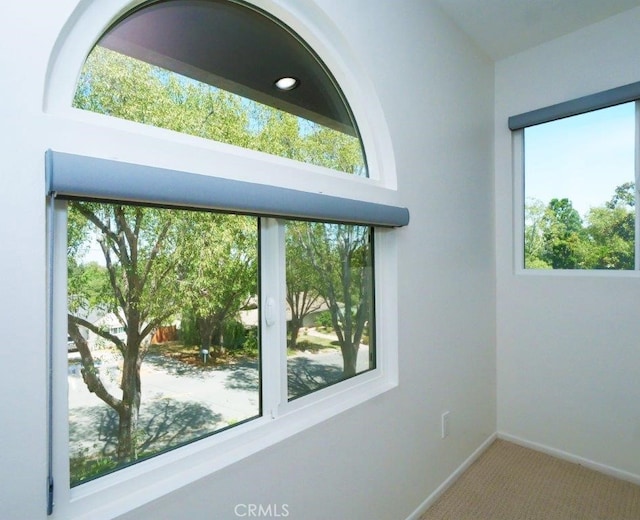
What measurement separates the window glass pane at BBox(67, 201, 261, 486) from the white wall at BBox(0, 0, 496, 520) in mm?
163

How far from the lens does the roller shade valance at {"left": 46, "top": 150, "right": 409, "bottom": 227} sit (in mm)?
830

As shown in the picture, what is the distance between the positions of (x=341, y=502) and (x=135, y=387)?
928 mm

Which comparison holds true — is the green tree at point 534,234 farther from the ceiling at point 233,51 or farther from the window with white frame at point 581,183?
the ceiling at point 233,51

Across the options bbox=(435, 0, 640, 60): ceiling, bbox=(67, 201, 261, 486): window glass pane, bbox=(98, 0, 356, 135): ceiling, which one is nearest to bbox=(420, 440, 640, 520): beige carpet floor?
bbox=(67, 201, 261, 486): window glass pane

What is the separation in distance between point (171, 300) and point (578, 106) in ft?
8.20

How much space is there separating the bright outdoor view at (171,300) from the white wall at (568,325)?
169 cm

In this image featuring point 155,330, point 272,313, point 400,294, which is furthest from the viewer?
point 400,294

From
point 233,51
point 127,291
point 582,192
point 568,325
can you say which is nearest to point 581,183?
point 582,192

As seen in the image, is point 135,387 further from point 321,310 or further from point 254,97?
point 254,97

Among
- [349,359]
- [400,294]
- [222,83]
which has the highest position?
[222,83]

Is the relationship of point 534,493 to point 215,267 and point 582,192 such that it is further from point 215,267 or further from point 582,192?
point 215,267

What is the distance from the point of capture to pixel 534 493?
208 centimetres

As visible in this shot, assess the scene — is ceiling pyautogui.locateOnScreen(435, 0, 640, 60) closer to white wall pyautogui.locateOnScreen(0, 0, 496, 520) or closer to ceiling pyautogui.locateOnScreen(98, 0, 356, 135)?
white wall pyautogui.locateOnScreen(0, 0, 496, 520)

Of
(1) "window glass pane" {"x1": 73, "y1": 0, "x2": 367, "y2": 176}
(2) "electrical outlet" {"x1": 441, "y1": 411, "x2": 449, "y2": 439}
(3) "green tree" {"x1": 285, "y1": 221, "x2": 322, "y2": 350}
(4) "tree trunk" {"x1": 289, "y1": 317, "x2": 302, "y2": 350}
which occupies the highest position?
(1) "window glass pane" {"x1": 73, "y1": 0, "x2": 367, "y2": 176}
